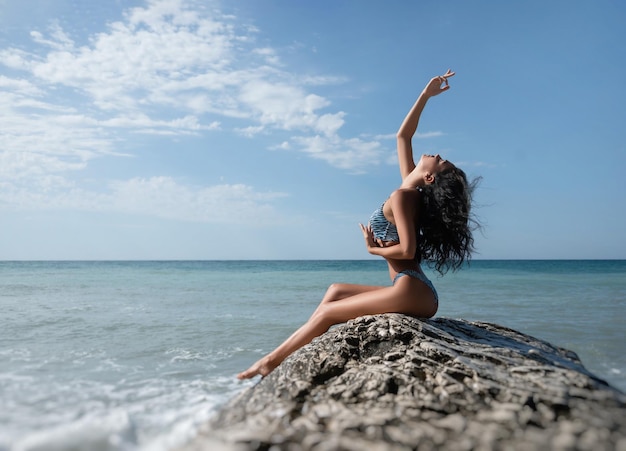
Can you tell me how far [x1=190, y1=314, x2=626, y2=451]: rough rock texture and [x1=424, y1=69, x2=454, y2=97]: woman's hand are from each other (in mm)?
2886

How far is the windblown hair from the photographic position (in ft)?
16.2

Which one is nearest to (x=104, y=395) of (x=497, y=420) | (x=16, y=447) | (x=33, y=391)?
(x=33, y=391)

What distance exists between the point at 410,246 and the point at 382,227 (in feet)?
1.68

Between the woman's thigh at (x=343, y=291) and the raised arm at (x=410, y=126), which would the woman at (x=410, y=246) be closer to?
the woman's thigh at (x=343, y=291)

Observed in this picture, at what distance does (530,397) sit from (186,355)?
5.86m

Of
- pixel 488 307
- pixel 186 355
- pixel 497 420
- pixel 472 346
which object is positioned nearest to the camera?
pixel 497 420

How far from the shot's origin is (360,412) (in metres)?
3.01

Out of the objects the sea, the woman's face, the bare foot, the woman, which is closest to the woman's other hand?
the woman

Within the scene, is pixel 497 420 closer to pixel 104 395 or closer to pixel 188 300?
pixel 104 395

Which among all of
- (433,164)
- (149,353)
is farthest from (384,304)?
(149,353)

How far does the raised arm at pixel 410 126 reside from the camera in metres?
5.85

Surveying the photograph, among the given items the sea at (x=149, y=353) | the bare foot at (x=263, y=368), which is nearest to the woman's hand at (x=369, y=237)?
the bare foot at (x=263, y=368)

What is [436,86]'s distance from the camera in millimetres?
6008

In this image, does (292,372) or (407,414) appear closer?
(407,414)
